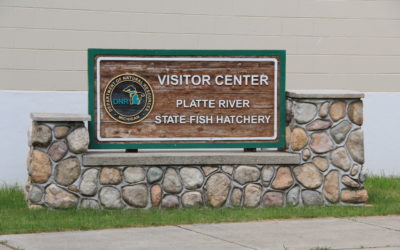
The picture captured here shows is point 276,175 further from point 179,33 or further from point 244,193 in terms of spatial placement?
point 179,33

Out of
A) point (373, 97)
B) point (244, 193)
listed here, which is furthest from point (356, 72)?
point (244, 193)

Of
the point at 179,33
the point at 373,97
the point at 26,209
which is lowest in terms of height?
the point at 26,209

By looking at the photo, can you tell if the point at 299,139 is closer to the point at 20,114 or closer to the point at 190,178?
the point at 190,178

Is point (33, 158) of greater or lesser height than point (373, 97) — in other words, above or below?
below

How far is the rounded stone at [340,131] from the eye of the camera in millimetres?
10438

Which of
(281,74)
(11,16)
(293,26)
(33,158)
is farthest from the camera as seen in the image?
(293,26)

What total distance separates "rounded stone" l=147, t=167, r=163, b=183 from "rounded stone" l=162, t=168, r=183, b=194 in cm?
8

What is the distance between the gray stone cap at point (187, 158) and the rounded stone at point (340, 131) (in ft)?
1.67

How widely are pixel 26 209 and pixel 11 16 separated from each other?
314 cm

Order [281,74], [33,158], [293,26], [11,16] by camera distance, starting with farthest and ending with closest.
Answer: [293,26] → [11,16] → [281,74] → [33,158]

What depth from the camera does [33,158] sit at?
9797mm

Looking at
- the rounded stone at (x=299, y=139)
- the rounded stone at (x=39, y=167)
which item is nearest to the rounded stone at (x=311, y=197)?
the rounded stone at (x=299, y=139)

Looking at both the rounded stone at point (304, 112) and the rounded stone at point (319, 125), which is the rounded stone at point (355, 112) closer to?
the rounded stone at point (319, 125)

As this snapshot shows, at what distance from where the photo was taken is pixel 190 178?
10125mm
